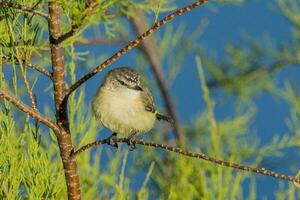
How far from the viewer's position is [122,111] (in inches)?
75.1

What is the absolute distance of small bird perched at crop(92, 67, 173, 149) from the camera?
1856 mm

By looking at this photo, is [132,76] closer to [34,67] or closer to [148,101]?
[148,101]

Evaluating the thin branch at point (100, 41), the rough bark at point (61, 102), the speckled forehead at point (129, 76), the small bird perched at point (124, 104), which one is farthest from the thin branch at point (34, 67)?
the thin branch at point (100, 41)

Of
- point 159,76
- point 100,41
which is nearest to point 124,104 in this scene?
point 100,41

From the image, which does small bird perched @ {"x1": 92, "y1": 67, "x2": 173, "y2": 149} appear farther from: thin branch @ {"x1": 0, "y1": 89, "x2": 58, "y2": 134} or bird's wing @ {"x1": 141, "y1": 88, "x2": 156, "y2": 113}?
thin branch @ {"x1": 0, "y1": 89, "x2": 58, "y2": 134}

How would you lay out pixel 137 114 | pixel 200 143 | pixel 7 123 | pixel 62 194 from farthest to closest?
pixel 200 143 → pixel 137 114 → pixel 62 194 → pixel 7 123

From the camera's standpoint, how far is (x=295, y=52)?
3.14m

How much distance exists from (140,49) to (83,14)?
212 centimetres

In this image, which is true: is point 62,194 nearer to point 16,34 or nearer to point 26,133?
point 26,133

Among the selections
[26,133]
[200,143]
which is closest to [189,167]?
[26,133]

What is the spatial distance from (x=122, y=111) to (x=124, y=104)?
0.13 ft

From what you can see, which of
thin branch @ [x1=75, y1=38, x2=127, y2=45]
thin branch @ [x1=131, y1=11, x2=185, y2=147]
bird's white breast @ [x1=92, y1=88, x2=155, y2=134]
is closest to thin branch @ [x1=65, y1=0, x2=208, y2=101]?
bird's white breast @ [x1=92, y1=88, x2=155, y2=134]

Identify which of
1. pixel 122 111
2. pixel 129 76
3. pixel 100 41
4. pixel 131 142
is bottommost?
pixel 131 142

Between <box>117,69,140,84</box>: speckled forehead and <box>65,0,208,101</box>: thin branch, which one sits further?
<box>117,69,140,84</box>: speckled forehead
